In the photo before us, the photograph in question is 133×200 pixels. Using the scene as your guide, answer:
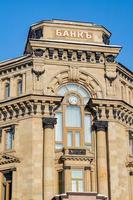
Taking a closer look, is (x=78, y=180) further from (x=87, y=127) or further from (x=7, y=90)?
(x=7, y=90)

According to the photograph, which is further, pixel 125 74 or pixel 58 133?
pixel 125 74

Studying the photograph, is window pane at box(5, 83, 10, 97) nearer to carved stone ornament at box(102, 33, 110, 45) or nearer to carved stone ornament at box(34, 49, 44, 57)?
carved stone ornament at box(34, 49, 44, 57)

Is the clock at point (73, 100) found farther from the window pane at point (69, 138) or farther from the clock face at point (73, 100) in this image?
the window pane at point (69, 138)

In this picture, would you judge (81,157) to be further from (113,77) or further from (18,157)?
(113,77)

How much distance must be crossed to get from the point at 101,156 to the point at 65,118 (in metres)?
4.82

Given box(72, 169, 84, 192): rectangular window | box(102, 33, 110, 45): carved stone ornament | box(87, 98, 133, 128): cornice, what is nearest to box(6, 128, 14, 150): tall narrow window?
box(72, 169, 84, 192): rectangular window

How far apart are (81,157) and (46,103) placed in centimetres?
591

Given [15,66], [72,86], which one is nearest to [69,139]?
[72,86]

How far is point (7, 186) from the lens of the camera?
43.8 metres

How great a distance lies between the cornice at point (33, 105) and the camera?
147ft

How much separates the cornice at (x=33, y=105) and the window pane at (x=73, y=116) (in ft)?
4.53

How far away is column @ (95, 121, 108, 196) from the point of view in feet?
142

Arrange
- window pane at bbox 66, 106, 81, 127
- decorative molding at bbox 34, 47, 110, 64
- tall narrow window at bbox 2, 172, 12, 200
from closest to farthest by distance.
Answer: tall narrow window at bbox 2, 172, 12, 200, window pane at bbox 66, 106, 81, 127, decorative molding at bbox 34, 47, 110, 64

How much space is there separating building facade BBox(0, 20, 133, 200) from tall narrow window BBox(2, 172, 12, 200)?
0.09 m
